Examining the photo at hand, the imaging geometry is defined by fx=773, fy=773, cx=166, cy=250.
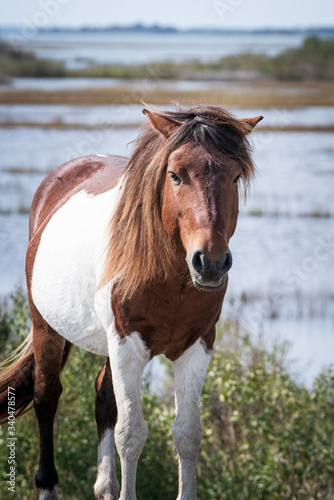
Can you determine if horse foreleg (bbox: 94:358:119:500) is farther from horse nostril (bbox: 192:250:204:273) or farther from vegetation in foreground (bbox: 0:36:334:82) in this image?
vegetation in foreground (bbox: 0:36:334:82)

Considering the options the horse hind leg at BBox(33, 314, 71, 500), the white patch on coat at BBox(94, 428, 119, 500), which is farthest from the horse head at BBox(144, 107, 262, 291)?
the white patch on coat at BBox(94, 428, 119, 500)

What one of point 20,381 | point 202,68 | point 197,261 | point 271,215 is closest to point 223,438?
point 20,381

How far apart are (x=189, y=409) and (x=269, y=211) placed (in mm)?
16272

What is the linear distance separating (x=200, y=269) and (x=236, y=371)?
3.73 m

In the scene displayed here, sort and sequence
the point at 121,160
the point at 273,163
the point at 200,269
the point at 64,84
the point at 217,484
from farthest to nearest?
the point at 64,84
the point at 273,163
the point at 217,484
the point at 121,160
the point at 200,269

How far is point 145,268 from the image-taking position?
12.3ft

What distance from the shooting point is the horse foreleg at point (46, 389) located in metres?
4.72

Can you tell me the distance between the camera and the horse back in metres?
4.57

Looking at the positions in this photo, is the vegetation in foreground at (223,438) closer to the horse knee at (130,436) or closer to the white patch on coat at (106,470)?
the white patch on coat at (106,470)

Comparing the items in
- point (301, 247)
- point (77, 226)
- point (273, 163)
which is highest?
point (273, 163)

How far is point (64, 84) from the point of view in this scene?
37656 mm

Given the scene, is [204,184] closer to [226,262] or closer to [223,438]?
[226,262]

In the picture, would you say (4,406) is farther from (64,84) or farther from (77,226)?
(64,84)

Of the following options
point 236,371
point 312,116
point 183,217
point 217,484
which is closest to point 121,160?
point 183,217
